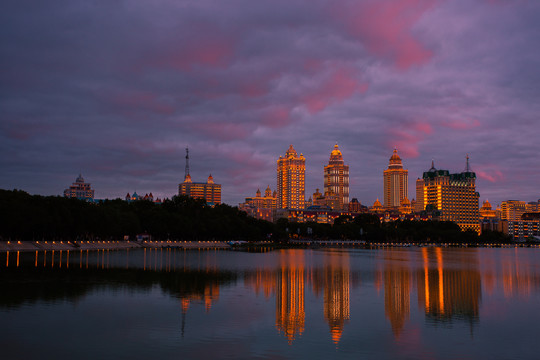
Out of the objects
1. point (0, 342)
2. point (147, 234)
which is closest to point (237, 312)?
point (0, 342)

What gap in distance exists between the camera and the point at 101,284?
51.6 meters

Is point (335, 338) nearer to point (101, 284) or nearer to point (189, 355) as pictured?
point (189, 355)

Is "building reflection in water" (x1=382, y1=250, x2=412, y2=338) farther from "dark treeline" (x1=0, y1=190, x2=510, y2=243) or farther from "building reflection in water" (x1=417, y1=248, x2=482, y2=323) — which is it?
"dark treeline" (x1=0, y1=190, x2=510, y2=243)

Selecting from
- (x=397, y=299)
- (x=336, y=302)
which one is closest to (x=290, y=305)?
(x=336, y=302)

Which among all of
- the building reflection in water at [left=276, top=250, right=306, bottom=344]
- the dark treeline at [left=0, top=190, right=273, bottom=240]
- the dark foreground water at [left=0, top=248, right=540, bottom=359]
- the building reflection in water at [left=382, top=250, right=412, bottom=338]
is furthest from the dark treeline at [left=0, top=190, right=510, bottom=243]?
the building reflection in water at [left=382, top=250, right=412, bottom=338]

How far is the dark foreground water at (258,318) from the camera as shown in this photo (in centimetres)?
2658

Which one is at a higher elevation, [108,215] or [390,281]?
[108,215]

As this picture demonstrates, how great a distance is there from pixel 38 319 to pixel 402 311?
2288cm

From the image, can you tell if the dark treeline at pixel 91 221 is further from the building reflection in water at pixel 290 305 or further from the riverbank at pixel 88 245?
the building reflection in water at pixel 290 305

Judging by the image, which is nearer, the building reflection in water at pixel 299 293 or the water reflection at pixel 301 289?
the building reflection in water at pixel 299 293

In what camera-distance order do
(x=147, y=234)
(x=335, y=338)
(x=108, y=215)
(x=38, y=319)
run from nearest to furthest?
1. (x=335, y=338)
2. (x=38, y=319)
3. (x=108, y=215)
4. (x=147, y=234)

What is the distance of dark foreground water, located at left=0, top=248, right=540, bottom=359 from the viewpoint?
87.2 ft

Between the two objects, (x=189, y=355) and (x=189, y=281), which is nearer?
(x=189, y=355)

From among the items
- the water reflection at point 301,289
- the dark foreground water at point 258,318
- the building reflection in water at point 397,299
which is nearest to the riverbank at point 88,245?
the water reflection at point 301,289
